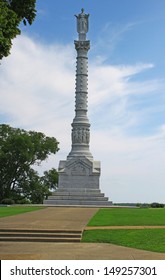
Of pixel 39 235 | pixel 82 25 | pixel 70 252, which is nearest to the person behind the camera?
pixel 70 252

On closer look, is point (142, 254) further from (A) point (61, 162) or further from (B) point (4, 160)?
(B) point (4, 160)

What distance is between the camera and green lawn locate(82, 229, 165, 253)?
13.9m

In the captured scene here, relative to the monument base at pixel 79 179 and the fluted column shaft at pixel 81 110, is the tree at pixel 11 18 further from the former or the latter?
the fluted column shaft at pixel 81 110

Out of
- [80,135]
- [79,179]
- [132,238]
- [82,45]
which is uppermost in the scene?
[82,45]

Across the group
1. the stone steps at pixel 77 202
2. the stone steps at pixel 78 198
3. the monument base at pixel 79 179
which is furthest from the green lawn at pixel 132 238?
the monument base at pixel 79 179

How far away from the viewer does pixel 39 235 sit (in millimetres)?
16156

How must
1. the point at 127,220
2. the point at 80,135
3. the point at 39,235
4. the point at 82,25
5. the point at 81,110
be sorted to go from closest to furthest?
the point at 39,235 → the point at 127,220 → the point at 80,135 → the point at 81,110 → the point at 82,25

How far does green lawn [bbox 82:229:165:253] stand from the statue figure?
47.1 metres

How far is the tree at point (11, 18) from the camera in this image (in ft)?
45.4

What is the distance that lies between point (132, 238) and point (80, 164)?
132 ft

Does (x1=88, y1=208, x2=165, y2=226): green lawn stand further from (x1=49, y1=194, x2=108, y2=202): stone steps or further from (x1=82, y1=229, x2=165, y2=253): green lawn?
(x1=49, y1=194, x2=108, y2=202): stone steps

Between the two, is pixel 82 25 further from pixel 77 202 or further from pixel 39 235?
pixel 39 235

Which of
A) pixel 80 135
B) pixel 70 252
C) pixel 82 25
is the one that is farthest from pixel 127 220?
pixel 82 25
